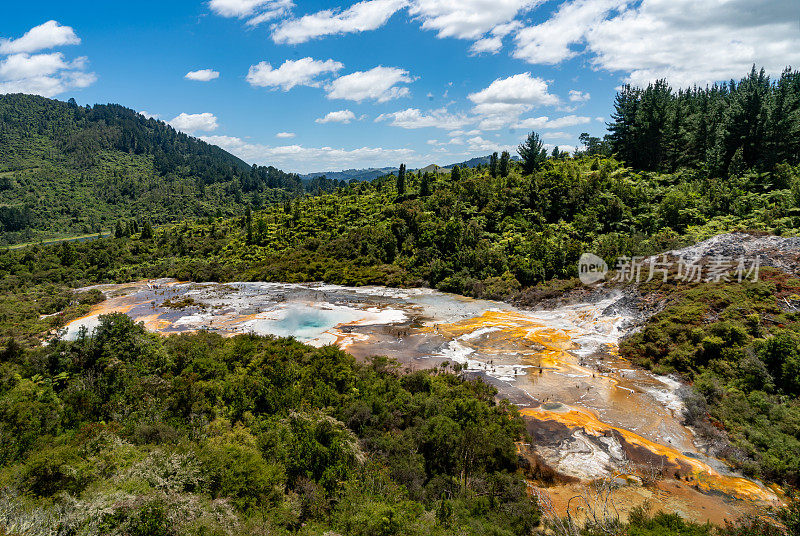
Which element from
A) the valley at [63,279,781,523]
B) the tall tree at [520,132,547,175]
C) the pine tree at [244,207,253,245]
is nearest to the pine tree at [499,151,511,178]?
the tall tree at [520,132,547,175]

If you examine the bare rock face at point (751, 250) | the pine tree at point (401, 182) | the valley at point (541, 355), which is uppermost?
the pine tree at point (401, 182)

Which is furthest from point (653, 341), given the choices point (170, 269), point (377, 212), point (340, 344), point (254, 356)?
point (170, 269)

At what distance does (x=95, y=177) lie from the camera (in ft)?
443

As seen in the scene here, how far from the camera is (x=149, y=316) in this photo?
32.2m

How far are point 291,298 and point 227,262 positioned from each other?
69.7 feet

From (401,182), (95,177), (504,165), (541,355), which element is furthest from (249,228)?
(95,177)

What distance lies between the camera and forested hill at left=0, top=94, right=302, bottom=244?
11000cm

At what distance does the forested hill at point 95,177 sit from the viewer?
110000 mm

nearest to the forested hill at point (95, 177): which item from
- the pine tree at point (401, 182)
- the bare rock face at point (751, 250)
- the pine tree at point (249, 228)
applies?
the pine tree at point (249, 228)

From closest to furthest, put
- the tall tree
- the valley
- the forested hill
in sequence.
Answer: the valley, the tall tree, the forested hill

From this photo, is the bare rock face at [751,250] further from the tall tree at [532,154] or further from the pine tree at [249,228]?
the pine tree at [249,228]

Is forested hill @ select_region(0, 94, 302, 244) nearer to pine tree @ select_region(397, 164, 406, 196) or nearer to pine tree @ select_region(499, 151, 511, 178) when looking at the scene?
pine tree @ select_region(397, 164, 406, 196)

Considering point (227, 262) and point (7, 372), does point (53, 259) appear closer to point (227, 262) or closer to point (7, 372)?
point (227, 262)

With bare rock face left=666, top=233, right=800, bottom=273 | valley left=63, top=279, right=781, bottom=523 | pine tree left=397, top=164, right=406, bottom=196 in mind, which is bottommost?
valley left=63, top=279, right=781, bottom=523
